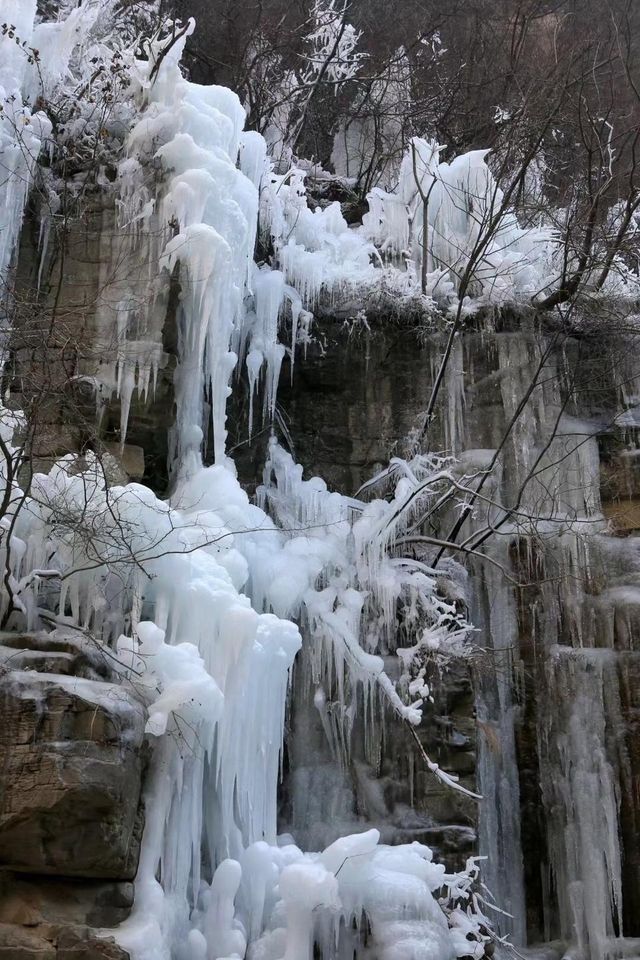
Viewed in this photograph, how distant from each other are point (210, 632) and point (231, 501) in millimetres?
1465

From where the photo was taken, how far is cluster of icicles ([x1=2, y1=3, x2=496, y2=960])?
18.3ft

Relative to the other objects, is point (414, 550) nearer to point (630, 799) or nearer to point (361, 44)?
point (630, 799)

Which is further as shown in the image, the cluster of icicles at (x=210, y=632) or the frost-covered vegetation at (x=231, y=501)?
the frost-covered vegetation at (x=231, y=501)

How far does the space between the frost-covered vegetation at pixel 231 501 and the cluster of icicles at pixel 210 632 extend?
0.06 feet

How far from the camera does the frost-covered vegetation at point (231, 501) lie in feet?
18.7

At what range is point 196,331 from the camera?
796 cm

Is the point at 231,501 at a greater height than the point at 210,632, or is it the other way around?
the point at 231,501

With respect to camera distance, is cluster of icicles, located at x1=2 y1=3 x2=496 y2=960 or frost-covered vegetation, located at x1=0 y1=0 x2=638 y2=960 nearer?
cluster of icicles, located at x1=2 y1=3 x2=496 y2=960

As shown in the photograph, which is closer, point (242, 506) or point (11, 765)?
point (11, 765)

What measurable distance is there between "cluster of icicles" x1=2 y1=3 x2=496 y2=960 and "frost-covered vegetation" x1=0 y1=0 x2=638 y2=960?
17 mm

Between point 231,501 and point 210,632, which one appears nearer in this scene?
point 210,632

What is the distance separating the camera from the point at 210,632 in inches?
243

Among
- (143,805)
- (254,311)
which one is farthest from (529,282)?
(143,805)

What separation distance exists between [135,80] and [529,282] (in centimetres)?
442
